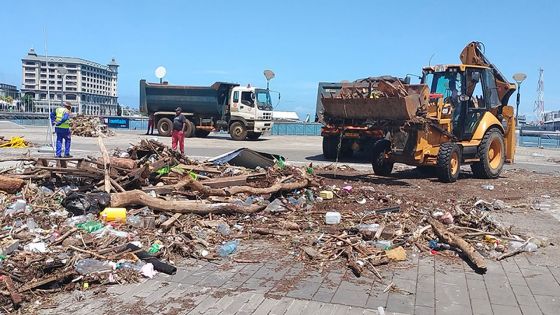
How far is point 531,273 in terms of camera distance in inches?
225

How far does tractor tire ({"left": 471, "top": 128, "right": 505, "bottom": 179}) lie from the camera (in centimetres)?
1315

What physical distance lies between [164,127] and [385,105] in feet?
63.8

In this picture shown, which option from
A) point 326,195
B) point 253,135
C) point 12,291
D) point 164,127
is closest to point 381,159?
point 326,195

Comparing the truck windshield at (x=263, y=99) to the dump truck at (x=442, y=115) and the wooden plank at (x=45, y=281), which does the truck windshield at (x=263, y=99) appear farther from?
the wooden plank at (x=45, y=281)

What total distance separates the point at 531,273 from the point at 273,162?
23.1ft

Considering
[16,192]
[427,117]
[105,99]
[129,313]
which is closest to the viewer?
[129,313]

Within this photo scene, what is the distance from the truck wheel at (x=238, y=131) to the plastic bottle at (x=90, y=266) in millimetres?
22451

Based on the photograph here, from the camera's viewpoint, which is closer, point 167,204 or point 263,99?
point 167,204

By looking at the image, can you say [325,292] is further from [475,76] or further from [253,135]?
[253,135]

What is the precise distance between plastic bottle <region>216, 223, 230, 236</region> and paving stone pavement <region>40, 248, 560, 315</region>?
1.13 meters

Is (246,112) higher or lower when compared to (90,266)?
higher

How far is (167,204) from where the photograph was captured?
24.2 ft

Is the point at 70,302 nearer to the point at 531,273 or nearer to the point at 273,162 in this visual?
the point at 531,273

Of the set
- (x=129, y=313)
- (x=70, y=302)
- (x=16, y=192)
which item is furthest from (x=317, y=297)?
(x=16, y=192)
